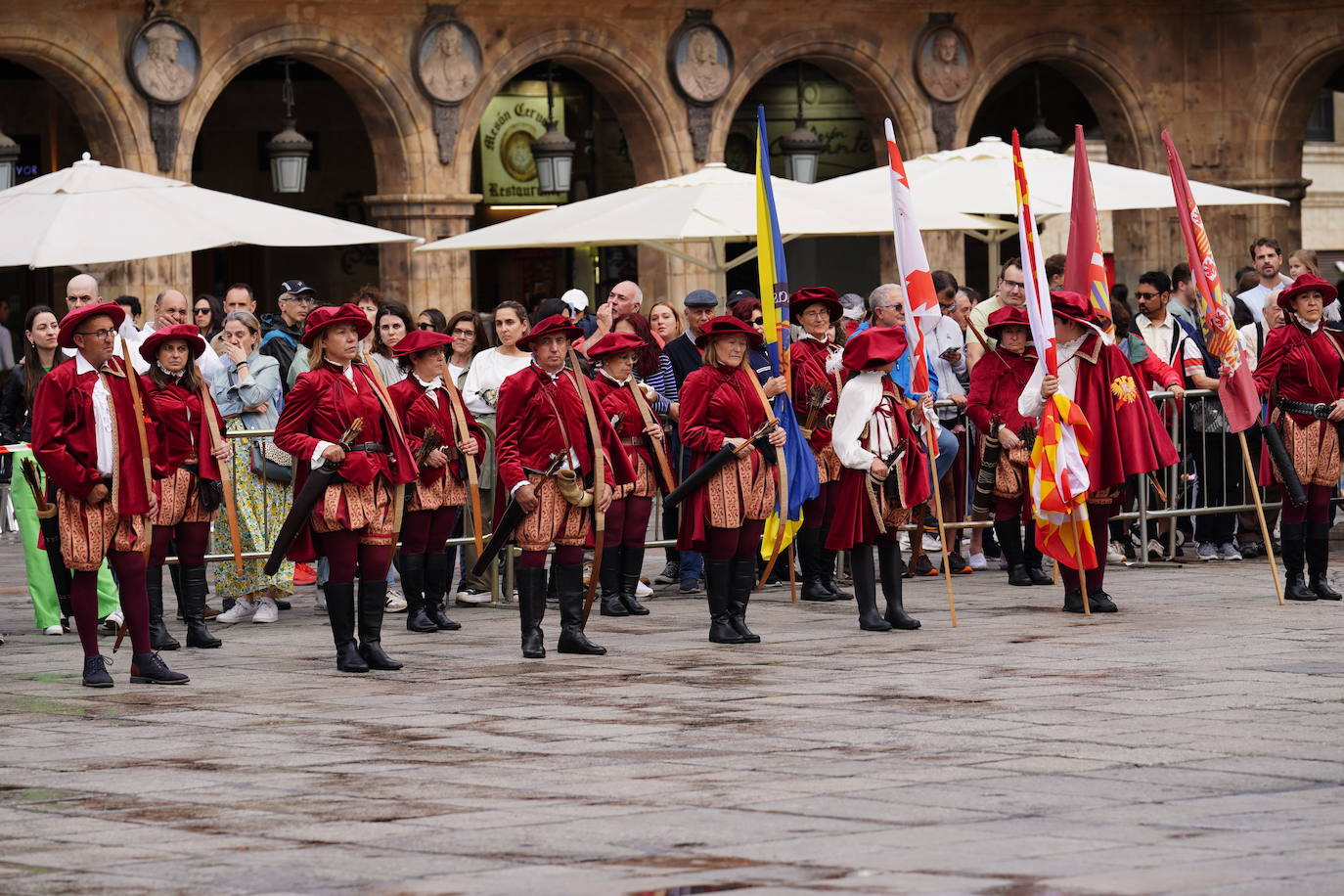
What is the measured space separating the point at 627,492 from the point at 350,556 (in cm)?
243

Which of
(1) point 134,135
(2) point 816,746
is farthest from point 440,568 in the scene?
(1) point 134,135

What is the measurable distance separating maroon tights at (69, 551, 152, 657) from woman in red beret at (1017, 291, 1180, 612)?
4510 mm

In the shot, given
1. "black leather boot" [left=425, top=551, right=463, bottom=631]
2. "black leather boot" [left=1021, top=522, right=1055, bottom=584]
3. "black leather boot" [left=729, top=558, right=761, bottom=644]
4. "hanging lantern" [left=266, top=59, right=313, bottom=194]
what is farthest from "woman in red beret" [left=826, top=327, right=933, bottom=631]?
"hanging lantern" [left=266, top=59, right=313, bottom=194]

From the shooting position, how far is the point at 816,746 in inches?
323

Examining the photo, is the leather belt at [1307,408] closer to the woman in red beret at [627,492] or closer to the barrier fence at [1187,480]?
the barrier fence at [1187,480]

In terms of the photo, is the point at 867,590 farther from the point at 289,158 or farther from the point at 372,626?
the point at 289,158

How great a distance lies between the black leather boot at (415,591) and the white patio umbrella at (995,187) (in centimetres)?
496

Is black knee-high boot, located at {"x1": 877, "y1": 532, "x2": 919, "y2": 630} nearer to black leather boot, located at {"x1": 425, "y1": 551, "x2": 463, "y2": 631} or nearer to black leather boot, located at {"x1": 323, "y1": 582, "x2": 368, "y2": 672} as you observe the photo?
black leather boot, located at {"x1": 425, "y1": 551, "x2": 463, "y2": 631}

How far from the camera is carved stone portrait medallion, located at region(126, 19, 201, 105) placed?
2202 centimetres

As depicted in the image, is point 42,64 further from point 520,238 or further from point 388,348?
point 388,348

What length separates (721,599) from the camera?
37.4 feet

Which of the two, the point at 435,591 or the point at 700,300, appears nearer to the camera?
the point at 435,591

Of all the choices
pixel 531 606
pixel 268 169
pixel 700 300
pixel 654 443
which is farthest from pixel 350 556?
pixel 268 169

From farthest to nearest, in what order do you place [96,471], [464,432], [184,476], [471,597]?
[471,597] < [464,432] < [184,476] < [96,471]
